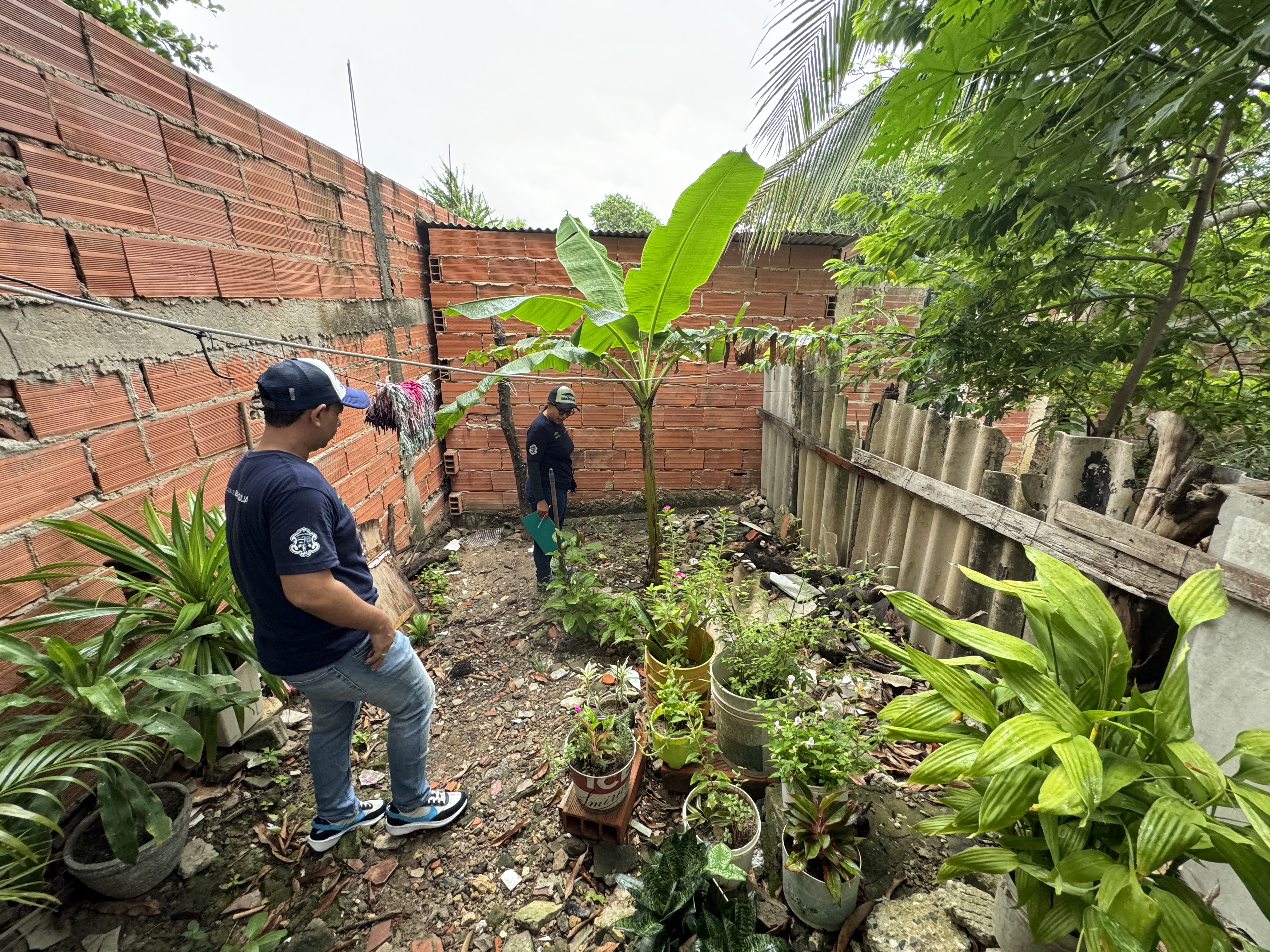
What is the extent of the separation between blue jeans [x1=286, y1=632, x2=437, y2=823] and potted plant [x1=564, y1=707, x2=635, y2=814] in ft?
2.13

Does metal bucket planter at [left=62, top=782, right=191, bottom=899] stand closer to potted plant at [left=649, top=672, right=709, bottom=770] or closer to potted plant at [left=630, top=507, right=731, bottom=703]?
potted plant at [left=649, top=672, right=709, bottom=770]

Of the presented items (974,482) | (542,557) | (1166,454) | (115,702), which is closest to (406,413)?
(542,557)

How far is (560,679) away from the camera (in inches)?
120

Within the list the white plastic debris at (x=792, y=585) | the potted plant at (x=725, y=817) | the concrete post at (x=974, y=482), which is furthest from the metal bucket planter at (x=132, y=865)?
the concrete post at (x=974, y=482)

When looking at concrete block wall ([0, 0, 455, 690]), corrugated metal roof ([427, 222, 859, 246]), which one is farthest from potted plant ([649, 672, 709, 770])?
corrugated metal roof ([427, 222, 859, 246])

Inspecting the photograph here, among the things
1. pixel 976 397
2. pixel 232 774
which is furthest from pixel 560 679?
pixel 976 397

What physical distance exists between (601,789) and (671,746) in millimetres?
402

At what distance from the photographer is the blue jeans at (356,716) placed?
5.86ft

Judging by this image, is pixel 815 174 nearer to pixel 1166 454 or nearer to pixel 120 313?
pixel 1166 454

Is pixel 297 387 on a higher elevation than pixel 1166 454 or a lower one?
higher

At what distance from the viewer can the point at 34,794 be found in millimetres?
1368

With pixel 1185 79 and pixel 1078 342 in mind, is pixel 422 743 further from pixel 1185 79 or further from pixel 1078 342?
pixel 1078 342

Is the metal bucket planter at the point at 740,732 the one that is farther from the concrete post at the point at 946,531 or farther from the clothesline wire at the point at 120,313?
the clothesline wire at the point at 120,313

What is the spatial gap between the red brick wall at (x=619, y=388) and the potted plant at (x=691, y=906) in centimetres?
377
